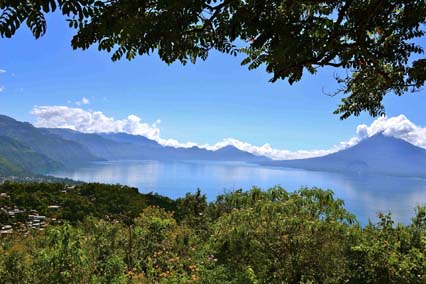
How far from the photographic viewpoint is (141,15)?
254 cm

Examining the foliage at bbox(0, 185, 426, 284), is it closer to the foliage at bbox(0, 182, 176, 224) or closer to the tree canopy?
the tree canopy

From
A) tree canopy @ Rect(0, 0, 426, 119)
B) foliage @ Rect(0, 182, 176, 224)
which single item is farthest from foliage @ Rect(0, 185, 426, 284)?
foliage @ Rect(0, 182, 176, 224)

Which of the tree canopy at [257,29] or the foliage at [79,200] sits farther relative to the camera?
the foliage at [79,200]

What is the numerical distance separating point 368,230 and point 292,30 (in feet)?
18.5

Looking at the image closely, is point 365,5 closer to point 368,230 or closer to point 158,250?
point 368,230

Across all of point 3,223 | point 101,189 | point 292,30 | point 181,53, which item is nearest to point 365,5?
point 292,30

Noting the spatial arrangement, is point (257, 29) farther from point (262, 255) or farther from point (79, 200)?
point (79, 200)

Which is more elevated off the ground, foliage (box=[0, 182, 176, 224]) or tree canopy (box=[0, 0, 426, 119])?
tree canopy (box=[0, 0, 426, 119])

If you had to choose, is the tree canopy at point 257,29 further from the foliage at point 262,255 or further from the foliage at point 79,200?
the foliage at point 79,200

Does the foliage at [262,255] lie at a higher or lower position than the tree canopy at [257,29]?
lower

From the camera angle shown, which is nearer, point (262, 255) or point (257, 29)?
point (257, 29)

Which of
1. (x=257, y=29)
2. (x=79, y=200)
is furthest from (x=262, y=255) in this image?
(x=79, y=200)

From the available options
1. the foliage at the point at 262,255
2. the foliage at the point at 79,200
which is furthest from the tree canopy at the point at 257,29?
the foliage at the point at 79,200

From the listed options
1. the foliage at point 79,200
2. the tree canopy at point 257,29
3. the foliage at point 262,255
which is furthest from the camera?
the foliage at point 79,200
